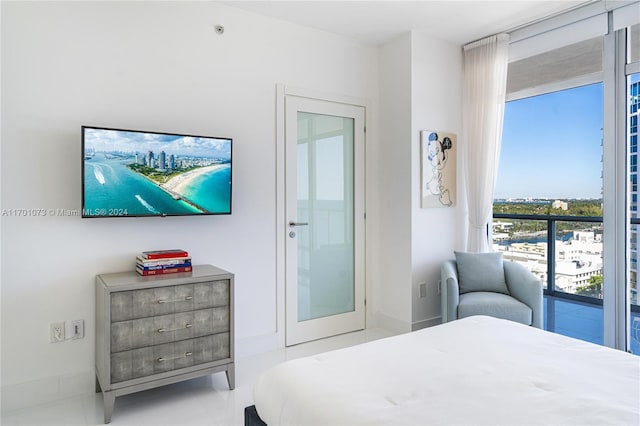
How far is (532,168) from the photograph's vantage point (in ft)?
12.5

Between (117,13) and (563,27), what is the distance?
11.2ft

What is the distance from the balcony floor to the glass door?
5.65ft

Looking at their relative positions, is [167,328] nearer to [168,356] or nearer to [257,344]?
[168,356]

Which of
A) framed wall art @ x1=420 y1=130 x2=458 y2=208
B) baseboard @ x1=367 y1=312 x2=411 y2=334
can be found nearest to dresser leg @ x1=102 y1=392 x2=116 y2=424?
baseboard @ x1=367 y1=312 x2=411 y2=334

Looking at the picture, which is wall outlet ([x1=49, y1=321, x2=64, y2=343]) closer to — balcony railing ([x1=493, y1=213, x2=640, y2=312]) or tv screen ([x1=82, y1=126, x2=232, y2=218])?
tv screen ([x1=82, y1=126, x2=232, y2=218])

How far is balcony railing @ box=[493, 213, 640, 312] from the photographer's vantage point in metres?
3.28

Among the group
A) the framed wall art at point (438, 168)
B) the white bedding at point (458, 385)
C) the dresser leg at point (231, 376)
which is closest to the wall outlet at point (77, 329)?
the dresser leg at point (231, 376)

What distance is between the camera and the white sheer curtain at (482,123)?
370 cm

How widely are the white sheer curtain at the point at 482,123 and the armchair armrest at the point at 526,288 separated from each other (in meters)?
0.46

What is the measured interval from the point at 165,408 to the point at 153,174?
4.77 feet

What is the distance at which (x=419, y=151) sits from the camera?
3.70m

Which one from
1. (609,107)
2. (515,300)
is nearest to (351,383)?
(515,300)

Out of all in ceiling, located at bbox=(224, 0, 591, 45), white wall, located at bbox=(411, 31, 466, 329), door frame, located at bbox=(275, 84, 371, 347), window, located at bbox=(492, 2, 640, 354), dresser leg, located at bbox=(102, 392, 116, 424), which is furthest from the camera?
white wall, located at bbox=(411, 31, 466, 329)

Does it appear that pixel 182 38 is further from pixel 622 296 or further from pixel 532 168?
pixel 622 296
